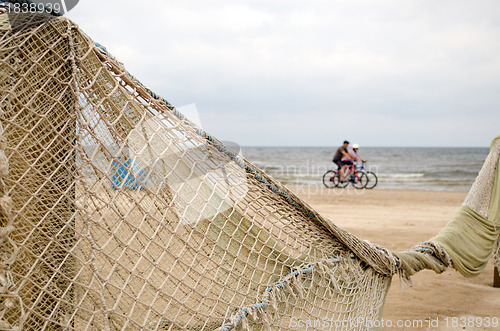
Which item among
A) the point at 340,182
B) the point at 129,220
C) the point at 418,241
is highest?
the point at 340,182

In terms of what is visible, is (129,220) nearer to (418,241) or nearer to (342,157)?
Answer: (418,241)

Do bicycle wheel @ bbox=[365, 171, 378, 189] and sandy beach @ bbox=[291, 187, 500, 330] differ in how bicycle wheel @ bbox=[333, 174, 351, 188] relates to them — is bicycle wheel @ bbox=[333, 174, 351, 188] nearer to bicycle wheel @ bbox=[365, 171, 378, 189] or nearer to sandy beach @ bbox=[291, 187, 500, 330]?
bicycle wheel @ bbox=[365, 171, 378, 189]

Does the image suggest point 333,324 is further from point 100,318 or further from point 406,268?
point 100,318

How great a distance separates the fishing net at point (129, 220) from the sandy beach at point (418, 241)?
0.79 m

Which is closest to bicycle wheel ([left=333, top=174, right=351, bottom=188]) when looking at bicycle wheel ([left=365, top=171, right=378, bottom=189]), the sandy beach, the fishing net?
bicycle wheel ([left=365, top=171, right=378, bottom=189])

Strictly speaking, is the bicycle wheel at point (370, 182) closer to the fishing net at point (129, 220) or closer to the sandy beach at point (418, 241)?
the sandy beach at point (418, 241)

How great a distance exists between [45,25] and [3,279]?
797mm

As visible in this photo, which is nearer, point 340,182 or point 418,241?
point 418,241

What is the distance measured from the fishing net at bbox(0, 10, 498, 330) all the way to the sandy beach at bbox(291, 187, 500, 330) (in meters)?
0.79

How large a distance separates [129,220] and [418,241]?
4588 millimetres

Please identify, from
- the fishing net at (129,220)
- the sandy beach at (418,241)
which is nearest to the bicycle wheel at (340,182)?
the sandy beach at (418,241)

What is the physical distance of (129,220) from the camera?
1.45m

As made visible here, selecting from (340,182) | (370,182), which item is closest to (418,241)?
(340,182)

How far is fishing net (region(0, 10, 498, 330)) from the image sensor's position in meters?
1.22
